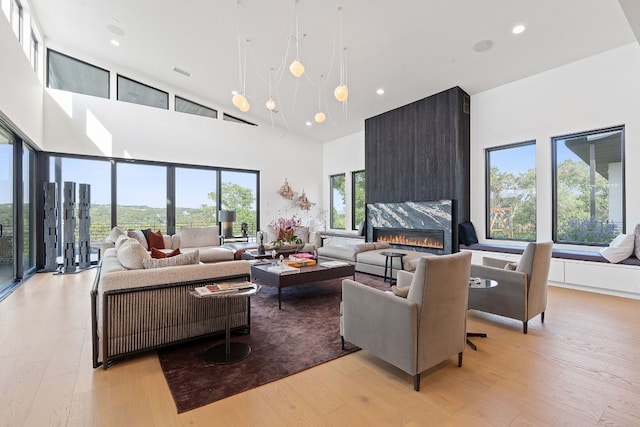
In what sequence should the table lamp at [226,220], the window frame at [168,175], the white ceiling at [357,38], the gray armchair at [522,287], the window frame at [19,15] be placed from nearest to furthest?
the gray armchair at [522,287]
the white ceiling at [357,38]
the window frame at [19,15]
the window frame at [168,175]
the table lamp at [226,220]

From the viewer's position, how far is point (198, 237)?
6.52 m

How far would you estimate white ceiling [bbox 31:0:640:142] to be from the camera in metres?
4.16

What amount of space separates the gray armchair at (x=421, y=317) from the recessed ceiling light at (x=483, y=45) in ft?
13.5

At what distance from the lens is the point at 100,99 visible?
6.74 m

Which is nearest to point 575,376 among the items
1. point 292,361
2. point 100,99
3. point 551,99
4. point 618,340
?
point 618,340

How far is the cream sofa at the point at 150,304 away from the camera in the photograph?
2414 mm

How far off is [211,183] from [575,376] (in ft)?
26.0

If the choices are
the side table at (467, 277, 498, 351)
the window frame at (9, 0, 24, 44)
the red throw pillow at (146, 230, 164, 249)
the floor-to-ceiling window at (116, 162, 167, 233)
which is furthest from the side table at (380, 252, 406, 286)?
the window frame at (9, 0, 24, 44)

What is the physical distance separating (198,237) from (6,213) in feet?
9.68

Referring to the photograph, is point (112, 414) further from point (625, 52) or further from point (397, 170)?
point (625, 52)

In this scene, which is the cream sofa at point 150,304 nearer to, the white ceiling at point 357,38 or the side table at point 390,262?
the side table at point 390,262

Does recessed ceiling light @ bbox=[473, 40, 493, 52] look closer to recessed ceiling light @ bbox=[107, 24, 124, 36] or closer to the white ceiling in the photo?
the white ceiling

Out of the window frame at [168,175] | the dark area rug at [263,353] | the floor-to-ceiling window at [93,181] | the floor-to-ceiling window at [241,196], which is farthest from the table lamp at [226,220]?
the dark area rug at [263,353]

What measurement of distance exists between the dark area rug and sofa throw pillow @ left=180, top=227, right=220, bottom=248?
3.03m
